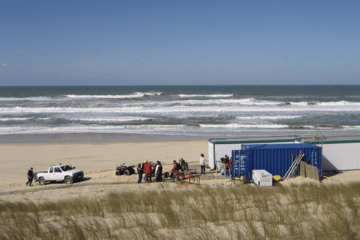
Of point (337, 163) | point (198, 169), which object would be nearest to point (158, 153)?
point (198, 169)

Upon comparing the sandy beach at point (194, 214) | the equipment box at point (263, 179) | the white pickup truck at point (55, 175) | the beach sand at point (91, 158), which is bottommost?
the beach sand at point (91, 158)

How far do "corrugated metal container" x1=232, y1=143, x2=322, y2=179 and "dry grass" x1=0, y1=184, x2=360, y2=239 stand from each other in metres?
4.51

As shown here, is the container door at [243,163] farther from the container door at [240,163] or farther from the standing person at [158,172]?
the standing person at [158,172]

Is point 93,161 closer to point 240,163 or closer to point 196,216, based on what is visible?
point 240,163

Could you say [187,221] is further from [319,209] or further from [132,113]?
[132,113]

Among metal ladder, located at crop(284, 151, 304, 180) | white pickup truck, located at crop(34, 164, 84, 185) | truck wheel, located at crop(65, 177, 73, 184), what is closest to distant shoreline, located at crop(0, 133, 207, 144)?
white pickup truck, located at crop(34, 164, 84, 185)

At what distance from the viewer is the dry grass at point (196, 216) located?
808cm

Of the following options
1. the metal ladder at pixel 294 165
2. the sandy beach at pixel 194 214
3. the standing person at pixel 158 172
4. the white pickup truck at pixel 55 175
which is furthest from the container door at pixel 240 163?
the white pickup truck at pixel 55 175

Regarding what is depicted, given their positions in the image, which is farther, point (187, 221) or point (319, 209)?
point (319, 209)

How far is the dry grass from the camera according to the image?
318 inches

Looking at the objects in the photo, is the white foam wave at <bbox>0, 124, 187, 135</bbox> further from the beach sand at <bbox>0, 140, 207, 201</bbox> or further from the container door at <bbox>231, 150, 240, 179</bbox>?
the container door at <bbox>231, 150, 240, 179</bbox>

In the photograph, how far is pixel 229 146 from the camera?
60.5 feet

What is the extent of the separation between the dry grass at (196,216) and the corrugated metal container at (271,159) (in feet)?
14.8

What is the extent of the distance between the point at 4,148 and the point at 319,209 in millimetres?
25876
